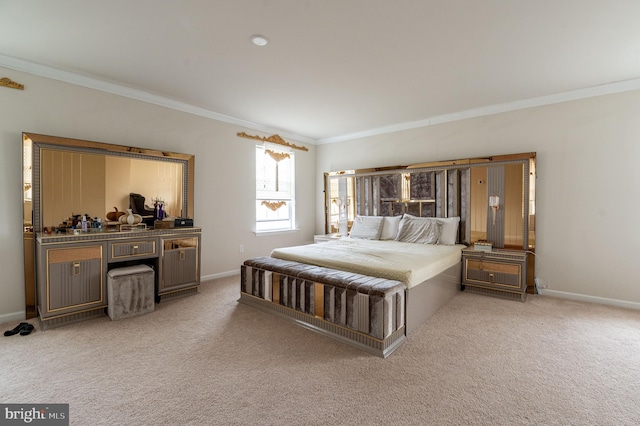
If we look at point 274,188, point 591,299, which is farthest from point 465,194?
point 274,188

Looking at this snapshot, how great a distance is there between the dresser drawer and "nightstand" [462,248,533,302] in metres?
4.03

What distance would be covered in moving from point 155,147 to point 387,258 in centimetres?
337

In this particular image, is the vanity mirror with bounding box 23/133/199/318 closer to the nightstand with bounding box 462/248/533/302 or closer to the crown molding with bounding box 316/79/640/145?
the crown molding with bounding box 316/79/640/145

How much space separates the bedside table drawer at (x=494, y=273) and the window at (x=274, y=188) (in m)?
3.33

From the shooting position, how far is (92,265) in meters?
2.98

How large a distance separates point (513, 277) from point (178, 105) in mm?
5040

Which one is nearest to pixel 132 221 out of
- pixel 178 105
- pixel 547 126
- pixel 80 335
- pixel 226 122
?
pixel 80 335

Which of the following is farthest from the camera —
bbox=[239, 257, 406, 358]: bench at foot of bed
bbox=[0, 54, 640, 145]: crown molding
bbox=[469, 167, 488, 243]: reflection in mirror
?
bbox=[469, 167, 488, 243]: reflection in mirror

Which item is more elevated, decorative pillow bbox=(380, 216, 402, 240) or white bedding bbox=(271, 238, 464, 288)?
decorative pillow bbox=(380, 216, 402, 240)

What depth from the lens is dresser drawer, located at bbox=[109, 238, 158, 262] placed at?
3133 millimetres

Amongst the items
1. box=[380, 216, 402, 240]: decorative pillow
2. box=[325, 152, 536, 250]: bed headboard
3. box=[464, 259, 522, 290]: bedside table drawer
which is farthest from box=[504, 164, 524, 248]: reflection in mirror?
box=[380, 216, 402, 240]: decorative pillow

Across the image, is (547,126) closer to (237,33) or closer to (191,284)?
(237,33)

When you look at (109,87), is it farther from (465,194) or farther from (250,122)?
(465,194)

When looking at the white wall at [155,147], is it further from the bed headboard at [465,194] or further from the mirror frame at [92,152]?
the bed headboard at [465,194]
